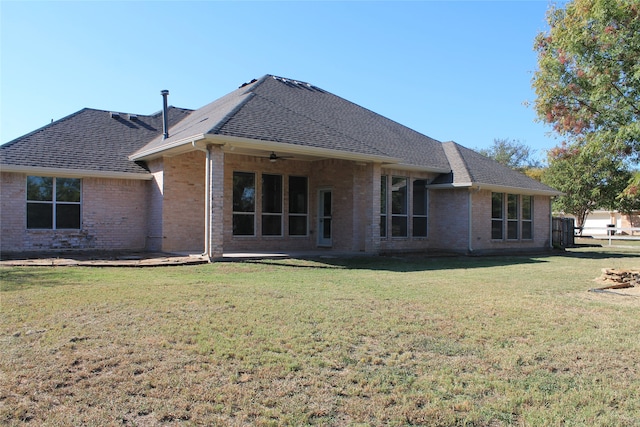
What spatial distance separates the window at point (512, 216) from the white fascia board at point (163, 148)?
13.5 m

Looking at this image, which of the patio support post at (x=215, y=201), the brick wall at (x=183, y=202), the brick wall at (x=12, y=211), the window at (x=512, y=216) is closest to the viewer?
the patio support post at (x=215, y=201)

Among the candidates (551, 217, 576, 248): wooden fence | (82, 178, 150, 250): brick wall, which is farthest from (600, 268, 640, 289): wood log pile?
(82, 178, 150, 250): brick wall

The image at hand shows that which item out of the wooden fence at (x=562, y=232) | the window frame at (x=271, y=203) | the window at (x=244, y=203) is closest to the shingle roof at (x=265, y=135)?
the window at (x=244, y=203)

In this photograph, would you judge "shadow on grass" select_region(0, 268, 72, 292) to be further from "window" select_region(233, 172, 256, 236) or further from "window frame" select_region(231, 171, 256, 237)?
"window" select_region(233, 172, 256, 236)

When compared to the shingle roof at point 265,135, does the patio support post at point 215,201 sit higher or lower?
lower

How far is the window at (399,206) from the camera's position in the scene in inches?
739

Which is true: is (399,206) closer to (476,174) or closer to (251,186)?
(476,174)

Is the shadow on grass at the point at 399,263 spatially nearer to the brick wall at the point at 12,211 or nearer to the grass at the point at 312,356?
the grass at the point at 312,356

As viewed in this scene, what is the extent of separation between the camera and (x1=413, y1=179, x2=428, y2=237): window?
19.5 metres

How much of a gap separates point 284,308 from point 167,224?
9.95 m

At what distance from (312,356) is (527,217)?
1928 centimetres

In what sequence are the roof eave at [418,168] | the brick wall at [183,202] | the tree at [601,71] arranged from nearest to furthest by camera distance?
the tree at [601,71]
the brick wall at [183,202]
the roof eave at [418,168]

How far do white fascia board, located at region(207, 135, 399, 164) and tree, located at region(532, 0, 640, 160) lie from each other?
519 centimetres

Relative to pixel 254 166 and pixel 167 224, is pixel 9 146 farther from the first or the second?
pixel 254 166
